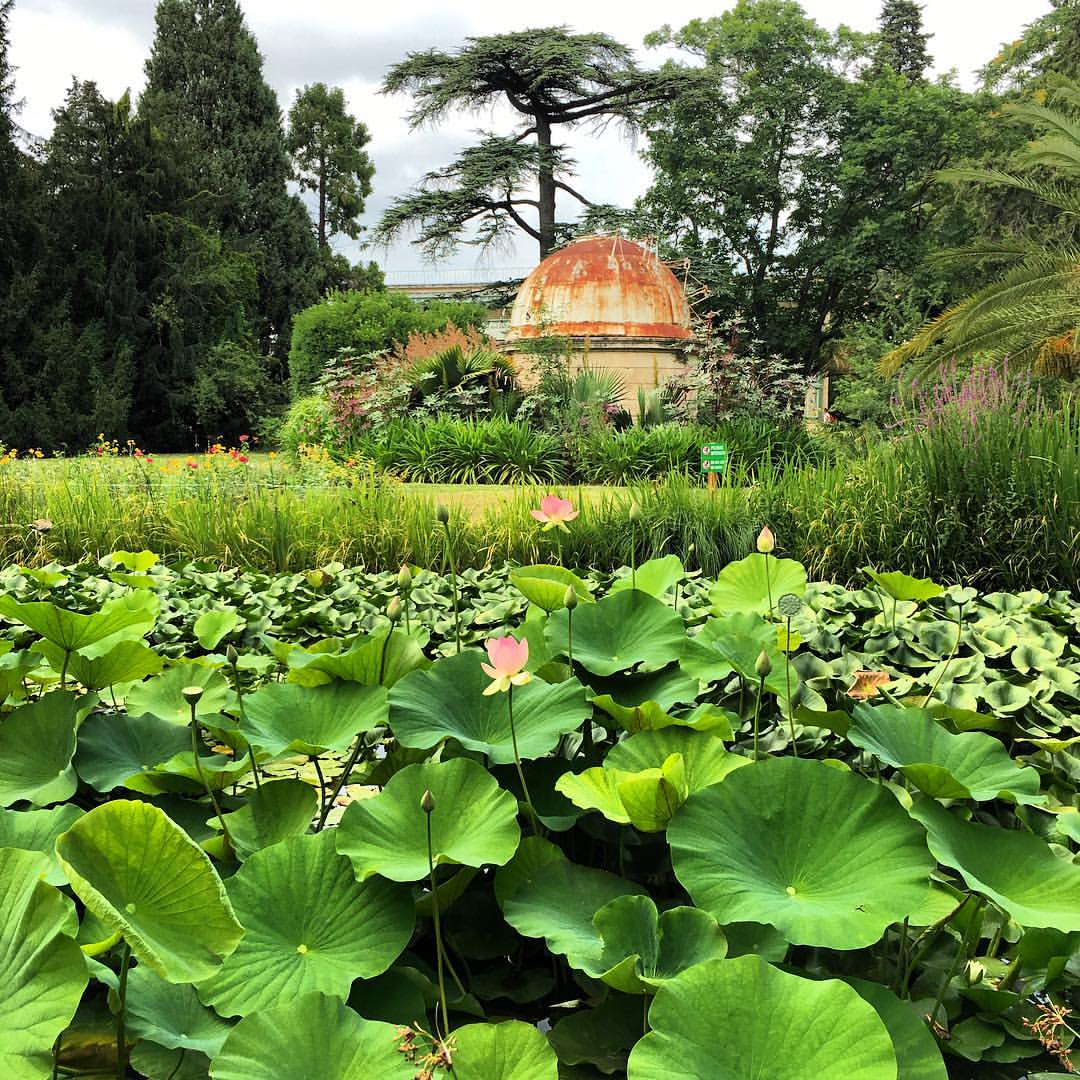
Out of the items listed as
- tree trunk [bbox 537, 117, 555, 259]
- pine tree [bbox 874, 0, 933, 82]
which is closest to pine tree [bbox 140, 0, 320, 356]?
tree trunk [bbox 537, 117, 555, 259]

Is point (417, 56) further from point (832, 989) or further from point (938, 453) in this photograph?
point (832, 989)

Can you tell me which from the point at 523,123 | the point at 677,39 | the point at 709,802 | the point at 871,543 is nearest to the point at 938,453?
the point at 871,543

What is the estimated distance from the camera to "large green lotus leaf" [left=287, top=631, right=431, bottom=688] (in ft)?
4.14

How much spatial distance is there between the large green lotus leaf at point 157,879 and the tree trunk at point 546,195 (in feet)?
70.2

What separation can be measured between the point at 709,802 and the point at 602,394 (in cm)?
1042

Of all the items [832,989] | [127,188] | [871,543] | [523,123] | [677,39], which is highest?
[677,39]

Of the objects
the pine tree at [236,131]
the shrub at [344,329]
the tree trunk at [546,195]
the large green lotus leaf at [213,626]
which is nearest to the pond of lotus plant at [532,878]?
the large green lotus leaf at [213,626]

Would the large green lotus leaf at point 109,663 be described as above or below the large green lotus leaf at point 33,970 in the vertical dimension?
above

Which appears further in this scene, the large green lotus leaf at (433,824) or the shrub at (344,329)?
the shrub at (344,329)

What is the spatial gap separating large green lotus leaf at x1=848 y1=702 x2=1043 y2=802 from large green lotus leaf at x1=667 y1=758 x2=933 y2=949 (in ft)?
0.56

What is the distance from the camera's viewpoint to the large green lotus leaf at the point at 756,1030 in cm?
68

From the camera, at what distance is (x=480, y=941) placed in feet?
3.33

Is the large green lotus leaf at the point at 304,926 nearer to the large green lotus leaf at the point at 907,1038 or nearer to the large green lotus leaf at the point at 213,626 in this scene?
the large green lotus leaf at the point at 907,1038

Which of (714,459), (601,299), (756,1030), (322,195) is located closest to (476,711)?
(756,1030)
